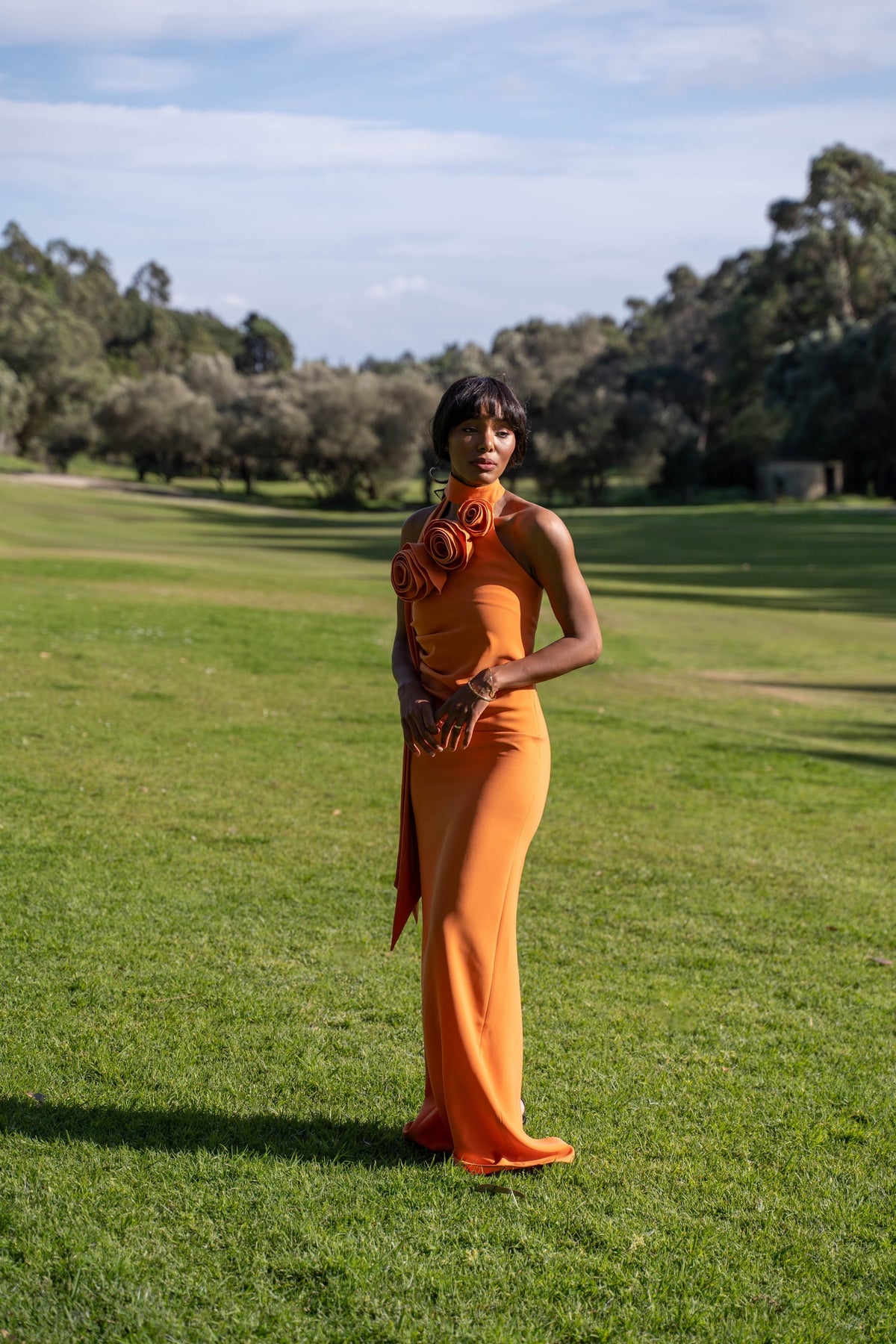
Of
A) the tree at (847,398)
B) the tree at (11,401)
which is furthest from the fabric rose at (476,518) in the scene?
the tree at (11,401)

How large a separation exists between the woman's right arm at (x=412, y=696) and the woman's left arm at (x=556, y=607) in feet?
0.87

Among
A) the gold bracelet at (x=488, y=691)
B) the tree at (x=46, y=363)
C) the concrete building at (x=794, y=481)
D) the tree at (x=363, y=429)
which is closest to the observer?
the gold bracelet at (x=488, y=691)

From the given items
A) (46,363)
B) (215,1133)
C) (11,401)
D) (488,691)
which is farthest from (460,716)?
(46,363)

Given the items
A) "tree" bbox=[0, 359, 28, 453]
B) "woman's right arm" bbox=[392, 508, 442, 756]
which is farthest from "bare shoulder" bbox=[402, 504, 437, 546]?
"tree" bbox=[0, 359, 28, 453]

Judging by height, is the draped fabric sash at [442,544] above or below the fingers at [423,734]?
above

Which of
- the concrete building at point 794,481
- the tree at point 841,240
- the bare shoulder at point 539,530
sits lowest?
the bare shoulder at point 539,530

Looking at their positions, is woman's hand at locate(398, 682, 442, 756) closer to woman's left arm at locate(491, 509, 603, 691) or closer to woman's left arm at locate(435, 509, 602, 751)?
woman's left arm at locate(435, 509, 602, 751)

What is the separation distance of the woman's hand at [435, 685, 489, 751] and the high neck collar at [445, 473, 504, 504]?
24.7 inches

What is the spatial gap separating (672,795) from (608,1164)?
20.6 feet

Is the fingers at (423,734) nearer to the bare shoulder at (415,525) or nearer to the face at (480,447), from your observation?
the bare shoulder at (415,525)

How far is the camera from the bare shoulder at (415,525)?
175 inches

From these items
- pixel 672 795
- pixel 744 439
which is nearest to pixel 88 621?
pixel 672 795

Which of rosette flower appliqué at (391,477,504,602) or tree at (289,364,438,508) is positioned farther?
tree at (289,364,438,508)

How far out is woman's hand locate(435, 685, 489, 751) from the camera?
4008 mm
